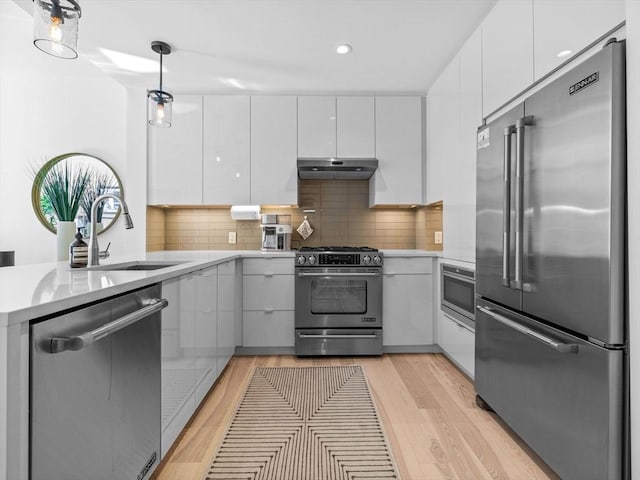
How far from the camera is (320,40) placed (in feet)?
8.57

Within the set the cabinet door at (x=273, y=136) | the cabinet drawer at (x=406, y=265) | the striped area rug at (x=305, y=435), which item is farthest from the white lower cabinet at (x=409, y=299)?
the cabinet door at (x=273, y=136)

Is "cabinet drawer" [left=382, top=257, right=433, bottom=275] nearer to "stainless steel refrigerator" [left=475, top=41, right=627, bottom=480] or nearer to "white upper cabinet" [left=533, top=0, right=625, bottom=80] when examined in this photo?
"stainless steel refrigerator" [left=475, top=41, right=627, bottom=480]

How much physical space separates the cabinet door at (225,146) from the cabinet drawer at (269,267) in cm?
73

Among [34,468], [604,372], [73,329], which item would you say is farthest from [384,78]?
[34,468]

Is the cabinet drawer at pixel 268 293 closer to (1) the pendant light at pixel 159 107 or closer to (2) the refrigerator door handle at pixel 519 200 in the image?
(1) the pendant light at pixel 159 107

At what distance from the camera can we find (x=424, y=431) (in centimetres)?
196

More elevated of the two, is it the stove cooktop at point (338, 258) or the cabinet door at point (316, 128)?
the cabinet door at point (316, 128)

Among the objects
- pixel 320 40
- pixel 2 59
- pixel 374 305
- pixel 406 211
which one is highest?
pixel 2 59

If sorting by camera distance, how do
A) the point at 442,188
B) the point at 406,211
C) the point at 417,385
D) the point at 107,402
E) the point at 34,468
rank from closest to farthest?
1. the point at 34,468
2. the point at 107,402
3. the point at 417,385
4. the point at 442,188
5. the point at 406,211

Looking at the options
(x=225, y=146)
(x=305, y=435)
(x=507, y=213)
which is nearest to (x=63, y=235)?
(x=225, y=146)

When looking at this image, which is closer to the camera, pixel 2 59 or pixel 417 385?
pixel 417 385

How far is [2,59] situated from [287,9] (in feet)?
10.2

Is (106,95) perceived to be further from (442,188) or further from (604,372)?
(604,372)

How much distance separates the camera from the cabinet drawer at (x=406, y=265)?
10.8ft
